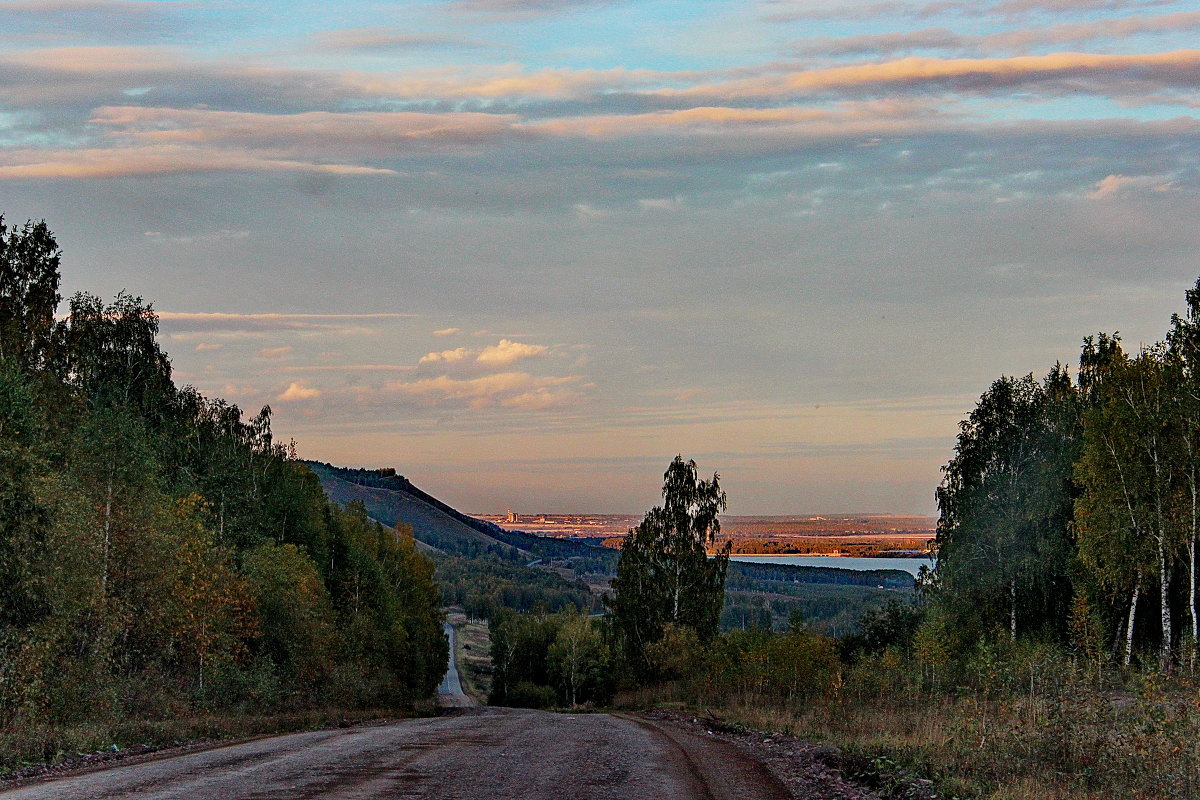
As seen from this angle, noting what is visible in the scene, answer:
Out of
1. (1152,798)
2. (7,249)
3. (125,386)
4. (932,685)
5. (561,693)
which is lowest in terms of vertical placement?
(561,693)

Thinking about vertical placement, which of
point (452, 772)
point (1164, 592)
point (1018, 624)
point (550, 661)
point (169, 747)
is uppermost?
point (1164, 592)

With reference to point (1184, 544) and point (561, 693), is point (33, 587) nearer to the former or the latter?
point (1184, 544)

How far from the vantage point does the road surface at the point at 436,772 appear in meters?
13.9

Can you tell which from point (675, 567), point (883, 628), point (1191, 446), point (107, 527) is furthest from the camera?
point (883, 628)

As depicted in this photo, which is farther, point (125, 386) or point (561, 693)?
point (561, 693)

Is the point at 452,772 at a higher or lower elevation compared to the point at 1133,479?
lower

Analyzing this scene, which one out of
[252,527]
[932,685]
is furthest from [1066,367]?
[252,527]

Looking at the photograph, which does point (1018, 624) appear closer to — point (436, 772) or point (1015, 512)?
point (1015, 512)

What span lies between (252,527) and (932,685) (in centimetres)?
3372

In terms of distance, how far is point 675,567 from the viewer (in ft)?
214

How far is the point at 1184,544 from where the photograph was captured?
4059cm

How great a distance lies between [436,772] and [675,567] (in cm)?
4966

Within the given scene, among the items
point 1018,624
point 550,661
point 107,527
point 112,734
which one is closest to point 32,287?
point 107,527

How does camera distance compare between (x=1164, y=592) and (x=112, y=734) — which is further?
(x=1164, y=592)
